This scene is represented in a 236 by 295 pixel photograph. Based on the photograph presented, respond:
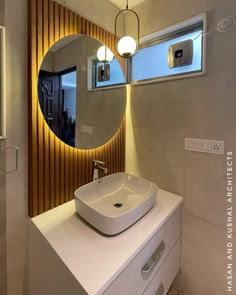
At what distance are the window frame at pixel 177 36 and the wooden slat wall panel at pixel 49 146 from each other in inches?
19.7

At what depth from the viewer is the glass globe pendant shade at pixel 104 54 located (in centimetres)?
148

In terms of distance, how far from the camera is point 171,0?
4.55 ft

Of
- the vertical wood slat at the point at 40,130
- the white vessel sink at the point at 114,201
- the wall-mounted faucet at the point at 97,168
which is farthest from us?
the wall-mounted faucet at the point at 97,168

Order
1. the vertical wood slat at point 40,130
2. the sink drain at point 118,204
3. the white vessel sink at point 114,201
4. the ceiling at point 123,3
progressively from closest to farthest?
the white vessel sink at point 114,201 → the vertical wood slat at point 40,130 → the sink drain at point 118,204 → the ceiling at point 123,3

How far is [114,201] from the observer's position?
139 cm

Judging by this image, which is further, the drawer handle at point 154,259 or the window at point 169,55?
the window at point 169,55

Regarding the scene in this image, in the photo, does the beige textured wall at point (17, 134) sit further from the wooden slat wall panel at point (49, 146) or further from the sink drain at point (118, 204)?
the sink drain at point (118, 204)

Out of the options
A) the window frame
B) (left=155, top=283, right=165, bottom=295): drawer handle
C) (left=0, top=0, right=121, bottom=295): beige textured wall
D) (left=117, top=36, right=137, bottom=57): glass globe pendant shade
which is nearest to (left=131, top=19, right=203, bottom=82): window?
the window frame

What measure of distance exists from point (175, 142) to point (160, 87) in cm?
48

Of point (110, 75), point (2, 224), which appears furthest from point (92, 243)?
point (110, 75)

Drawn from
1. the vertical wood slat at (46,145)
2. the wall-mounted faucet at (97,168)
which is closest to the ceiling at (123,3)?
the vertical wood slat at (46,145)

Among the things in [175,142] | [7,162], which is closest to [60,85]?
[7,162]

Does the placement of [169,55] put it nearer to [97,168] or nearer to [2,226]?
[97,168]

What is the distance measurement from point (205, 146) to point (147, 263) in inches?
33.1
